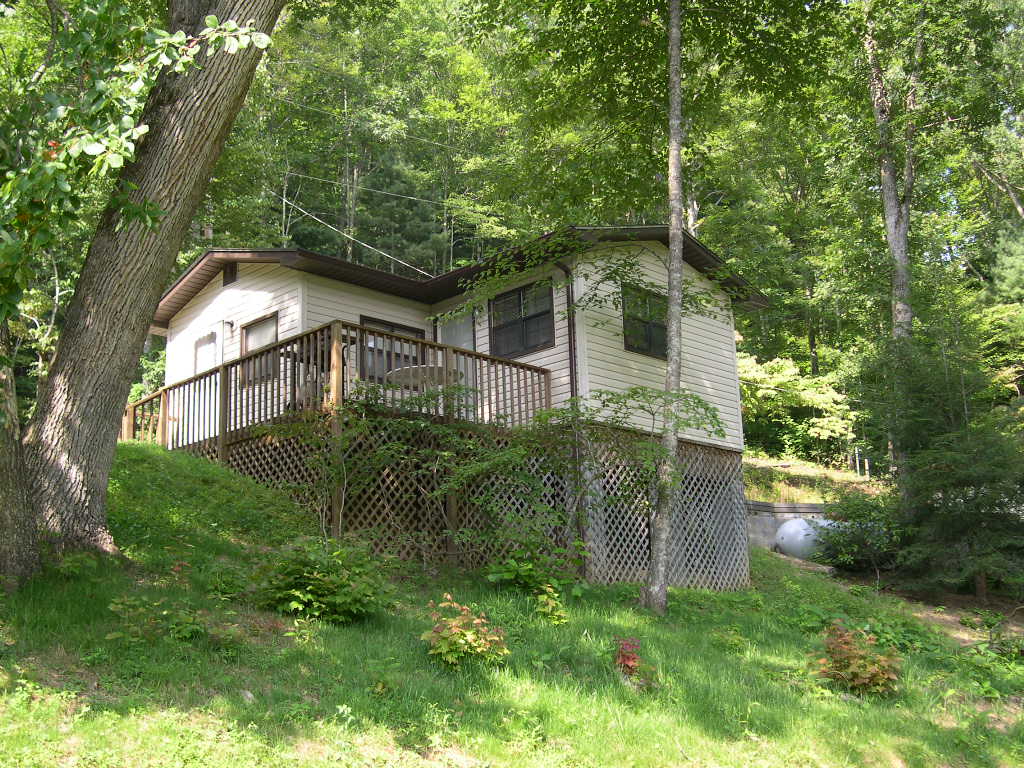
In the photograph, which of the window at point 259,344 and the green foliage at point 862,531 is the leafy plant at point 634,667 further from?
the green foliage at point 862,531

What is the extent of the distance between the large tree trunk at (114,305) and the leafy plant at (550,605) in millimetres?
3879

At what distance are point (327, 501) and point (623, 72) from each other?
28.4 feet

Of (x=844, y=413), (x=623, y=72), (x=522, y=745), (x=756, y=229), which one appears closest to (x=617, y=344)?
(x=623, y=72)

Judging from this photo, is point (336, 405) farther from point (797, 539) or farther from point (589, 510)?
point (797, 539)

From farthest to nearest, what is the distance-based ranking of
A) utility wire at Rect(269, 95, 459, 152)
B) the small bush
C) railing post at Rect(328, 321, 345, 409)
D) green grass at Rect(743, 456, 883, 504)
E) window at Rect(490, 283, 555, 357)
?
utility wire at Rect(269, 95, 459, 152), green grass at Rect(743, 456, 883, 504), window at Rect(490, 283, 555, 357), railing post at Rect(328, 321, 345, 409), the small bush

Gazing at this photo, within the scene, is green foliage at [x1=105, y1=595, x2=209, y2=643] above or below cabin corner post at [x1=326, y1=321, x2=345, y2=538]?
below

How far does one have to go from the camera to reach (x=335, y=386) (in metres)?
10.2

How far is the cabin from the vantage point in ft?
37.8

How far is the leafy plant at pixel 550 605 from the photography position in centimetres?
830

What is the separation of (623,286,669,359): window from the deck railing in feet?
5.38

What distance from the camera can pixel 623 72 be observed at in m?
14.3

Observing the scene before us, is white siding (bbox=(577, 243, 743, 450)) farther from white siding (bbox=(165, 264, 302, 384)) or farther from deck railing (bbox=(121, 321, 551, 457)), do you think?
white siding (bbox=(165, 264, 302, 384))

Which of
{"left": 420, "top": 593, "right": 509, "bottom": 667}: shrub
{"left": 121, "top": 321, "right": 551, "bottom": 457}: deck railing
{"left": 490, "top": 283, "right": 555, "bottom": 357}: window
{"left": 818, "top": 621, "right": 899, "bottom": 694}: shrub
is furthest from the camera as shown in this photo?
{"left": 490, "top": 283, "right": 555, "bottom": 357}: window

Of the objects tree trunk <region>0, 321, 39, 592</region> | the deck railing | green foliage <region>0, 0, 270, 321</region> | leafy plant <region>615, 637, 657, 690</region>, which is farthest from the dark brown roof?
green foliage <region>0, 0, 270, 321</region>
